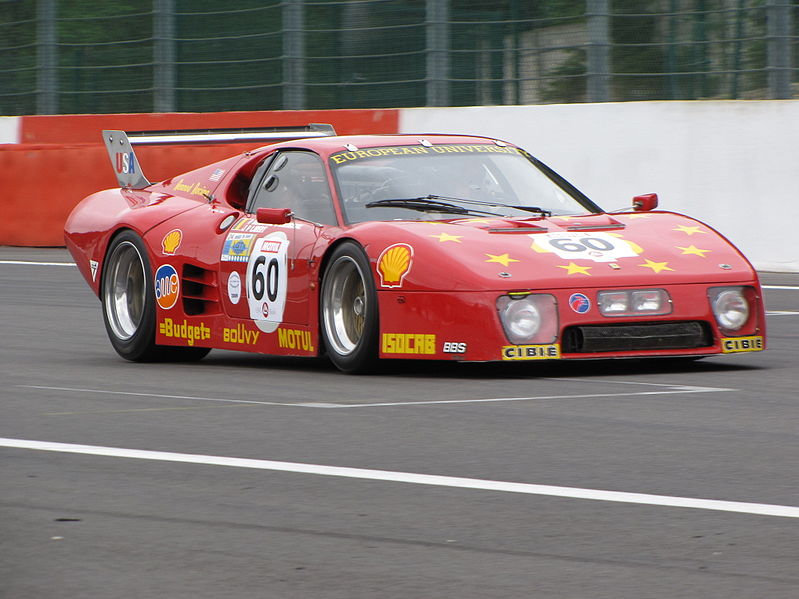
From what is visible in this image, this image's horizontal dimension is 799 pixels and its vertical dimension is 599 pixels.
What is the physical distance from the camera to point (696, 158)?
44.8 ft

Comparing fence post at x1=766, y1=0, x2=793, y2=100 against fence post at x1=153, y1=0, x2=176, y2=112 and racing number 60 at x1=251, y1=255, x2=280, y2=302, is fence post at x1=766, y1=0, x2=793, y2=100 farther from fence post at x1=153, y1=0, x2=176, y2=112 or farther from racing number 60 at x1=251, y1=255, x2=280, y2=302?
racing number 60 at x1=251, y1=255, x2=280, y2=302

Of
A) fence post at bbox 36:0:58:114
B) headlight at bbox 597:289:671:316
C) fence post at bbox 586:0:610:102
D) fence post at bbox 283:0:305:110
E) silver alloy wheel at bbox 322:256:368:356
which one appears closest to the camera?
headlight at bbox 597:289:671:316

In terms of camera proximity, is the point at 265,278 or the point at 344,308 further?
the point at 265,278

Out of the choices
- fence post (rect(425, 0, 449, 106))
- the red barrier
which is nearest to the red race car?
fence post (rect(425, 0, 449, 106))

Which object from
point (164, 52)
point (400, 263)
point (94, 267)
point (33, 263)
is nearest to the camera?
point (400, 263)

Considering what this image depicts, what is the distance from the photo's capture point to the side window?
8.16 m

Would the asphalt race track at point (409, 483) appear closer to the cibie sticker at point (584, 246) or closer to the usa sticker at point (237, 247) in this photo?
the cibie sticker at point (584, 246)

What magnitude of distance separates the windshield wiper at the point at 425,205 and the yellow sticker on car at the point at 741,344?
133 centimetres

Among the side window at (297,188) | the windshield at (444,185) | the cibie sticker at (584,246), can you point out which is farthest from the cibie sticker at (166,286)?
the cibie sticker at (584,246)

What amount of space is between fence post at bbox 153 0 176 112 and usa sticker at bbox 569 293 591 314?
11.0m

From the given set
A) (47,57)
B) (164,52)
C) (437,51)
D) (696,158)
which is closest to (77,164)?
(164,52)

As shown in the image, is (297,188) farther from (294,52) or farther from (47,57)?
(47,57)

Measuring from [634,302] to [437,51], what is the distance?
8.82m

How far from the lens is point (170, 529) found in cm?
425
